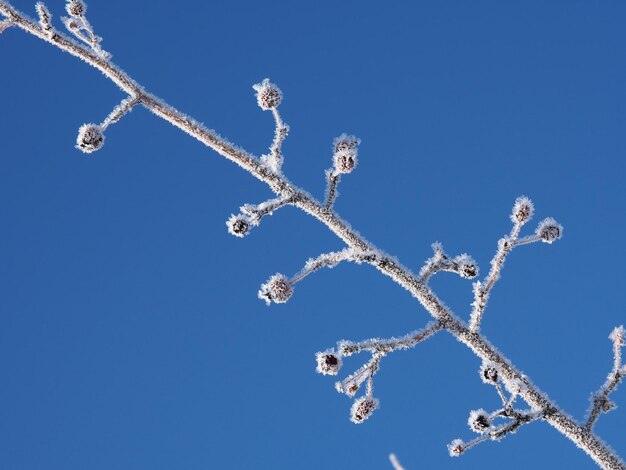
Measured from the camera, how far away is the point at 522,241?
217 inches

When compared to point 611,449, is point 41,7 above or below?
above

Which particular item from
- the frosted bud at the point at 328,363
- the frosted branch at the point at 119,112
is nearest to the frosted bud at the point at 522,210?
the frosted bud at the point at 328,363

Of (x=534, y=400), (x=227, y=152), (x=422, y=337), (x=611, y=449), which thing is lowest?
(x=611, y=449)

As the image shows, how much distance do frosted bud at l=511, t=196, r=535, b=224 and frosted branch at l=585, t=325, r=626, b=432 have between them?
1147mm

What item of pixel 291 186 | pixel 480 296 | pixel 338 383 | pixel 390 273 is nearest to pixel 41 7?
pixel 291 186

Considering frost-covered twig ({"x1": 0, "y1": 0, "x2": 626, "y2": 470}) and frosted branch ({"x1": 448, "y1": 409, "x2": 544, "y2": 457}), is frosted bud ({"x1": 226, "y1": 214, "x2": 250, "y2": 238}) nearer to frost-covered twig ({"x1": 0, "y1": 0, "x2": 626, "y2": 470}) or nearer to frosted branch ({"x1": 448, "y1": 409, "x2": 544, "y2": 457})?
frost-covered twig ({"x1": 0, "y1": 0, "x2": 626, "y2": 470})

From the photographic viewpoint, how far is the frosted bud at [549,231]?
5.52 meters

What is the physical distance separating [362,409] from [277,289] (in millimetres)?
1151

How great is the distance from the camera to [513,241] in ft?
18.1

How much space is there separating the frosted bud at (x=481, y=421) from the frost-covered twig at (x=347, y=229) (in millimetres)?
311

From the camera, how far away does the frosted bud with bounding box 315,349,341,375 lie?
5074mm

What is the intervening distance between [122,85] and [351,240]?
81.0 inches

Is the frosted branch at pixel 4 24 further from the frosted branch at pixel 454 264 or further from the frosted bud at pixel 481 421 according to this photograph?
the frosted bud at pixel 481 421

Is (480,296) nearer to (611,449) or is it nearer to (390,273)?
(390,273)
